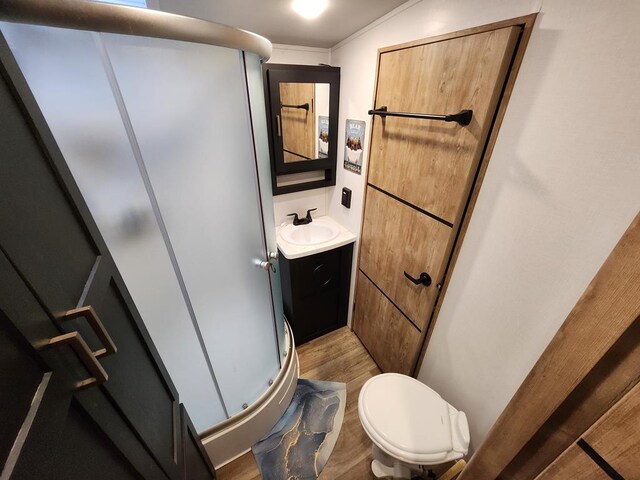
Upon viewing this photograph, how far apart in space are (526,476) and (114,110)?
154 cm

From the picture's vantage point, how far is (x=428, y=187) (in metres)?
1.15

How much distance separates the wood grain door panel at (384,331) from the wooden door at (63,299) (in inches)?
49.7

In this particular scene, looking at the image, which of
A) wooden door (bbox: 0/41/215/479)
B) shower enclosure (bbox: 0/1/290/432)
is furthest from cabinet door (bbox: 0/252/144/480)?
shower enclosure (bbox: 0/1/290/432)

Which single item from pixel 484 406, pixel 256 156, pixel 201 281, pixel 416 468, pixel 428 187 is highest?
pixel 256 156

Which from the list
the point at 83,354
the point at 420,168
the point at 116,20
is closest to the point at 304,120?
the point at 420,168

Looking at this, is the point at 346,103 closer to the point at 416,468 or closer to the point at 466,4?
the point at 466,4

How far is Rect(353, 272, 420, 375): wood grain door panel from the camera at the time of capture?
59.1 inches

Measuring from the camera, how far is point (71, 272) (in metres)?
0.49

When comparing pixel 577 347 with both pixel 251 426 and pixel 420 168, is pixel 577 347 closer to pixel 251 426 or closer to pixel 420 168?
pixel 420 168

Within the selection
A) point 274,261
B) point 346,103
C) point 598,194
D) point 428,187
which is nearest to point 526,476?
point 598,194

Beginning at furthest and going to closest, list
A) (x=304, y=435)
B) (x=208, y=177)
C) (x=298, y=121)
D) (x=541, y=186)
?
(x=298, y=121) → (x=304, y=435) → (x=208, y=177) → (x=541, y=186)

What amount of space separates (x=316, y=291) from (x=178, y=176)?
130cm

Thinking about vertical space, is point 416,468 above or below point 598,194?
below

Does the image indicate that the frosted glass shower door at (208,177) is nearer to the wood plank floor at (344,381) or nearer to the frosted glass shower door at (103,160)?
the frosted glass shower door at (103,160)
